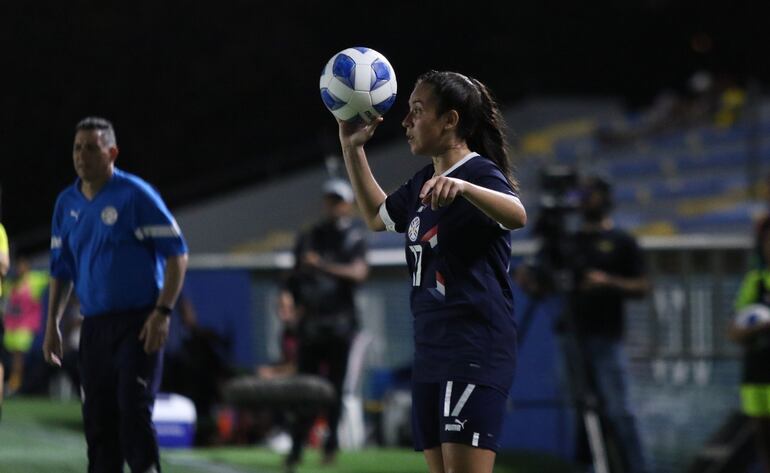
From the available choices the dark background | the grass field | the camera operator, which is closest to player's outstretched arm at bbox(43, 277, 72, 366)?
the grass field

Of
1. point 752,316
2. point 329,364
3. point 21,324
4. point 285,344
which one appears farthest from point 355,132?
point 21,324

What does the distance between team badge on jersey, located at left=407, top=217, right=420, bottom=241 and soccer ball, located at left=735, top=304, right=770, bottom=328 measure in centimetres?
376

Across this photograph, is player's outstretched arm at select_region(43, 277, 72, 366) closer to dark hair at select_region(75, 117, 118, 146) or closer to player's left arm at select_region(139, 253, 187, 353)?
player's left arm at select_region(139, 253, 187, 353)

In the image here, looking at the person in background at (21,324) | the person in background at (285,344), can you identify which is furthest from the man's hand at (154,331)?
the person in background at (21,324)

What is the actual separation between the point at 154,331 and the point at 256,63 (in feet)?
55.3

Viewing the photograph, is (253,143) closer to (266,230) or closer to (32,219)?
(266,230)

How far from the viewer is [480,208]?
14.3ft

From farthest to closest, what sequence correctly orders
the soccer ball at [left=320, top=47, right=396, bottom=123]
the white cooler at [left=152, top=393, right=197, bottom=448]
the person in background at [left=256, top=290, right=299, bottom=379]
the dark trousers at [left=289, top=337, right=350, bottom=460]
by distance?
1. the person in background at [left=256, top=290, right=299, bottom=379]
2. the white cooler at [left=152, top=393, right=197, bottom=448]
3. the dark trousers at [left=289, top=337, right=350, bottom=460]
4. the soccer ball at [left=320, top=47, right=396, bottom=123]

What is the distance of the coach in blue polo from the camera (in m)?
6.07

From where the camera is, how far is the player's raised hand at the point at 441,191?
4133 millimetres

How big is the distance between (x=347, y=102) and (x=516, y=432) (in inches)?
225

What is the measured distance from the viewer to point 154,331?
19.8ft

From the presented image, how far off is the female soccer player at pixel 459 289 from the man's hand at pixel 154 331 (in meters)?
1.62

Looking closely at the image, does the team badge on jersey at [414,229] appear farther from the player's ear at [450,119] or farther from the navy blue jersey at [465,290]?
the player's ear at [450,119]
